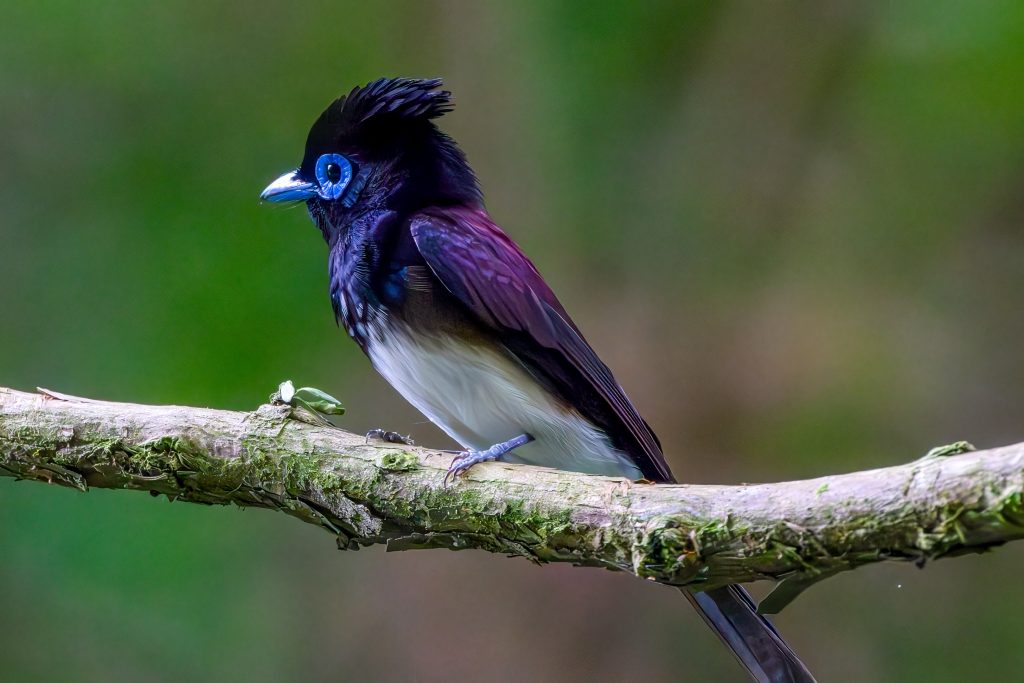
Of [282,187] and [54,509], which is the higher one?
[282,187]

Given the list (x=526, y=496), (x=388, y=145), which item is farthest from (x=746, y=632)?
(x=388, y=145)

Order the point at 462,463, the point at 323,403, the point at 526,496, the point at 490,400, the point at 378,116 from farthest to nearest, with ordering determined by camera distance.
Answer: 1. the point at 378,116
2. the point at 490,400
3. the point at 323,403
4. the point at 462,463
5. the point at 526,496

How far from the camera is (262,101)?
4848 millimetres

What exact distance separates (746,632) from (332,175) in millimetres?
1557

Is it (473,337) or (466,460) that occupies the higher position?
(473,337)

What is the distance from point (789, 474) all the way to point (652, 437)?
6.61ft

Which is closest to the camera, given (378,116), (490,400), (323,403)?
(323,403)

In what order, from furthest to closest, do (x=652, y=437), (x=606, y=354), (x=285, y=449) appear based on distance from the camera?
(x=606, y=354), (x=652, y=437), (x=285, y=449)

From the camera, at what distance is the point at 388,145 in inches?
108

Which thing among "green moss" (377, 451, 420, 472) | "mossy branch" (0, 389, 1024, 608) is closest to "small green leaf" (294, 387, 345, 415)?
"mossy branch" (0, 389, 1024, 608)

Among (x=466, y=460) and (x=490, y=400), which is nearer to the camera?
(x=466, y=460)

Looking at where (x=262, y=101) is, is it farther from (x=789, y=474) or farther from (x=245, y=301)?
(x=789, y=474)

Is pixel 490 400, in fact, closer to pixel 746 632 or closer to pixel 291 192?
pixel 746 632

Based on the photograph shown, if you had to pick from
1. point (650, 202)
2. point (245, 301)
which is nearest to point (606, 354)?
point (650, 202)
